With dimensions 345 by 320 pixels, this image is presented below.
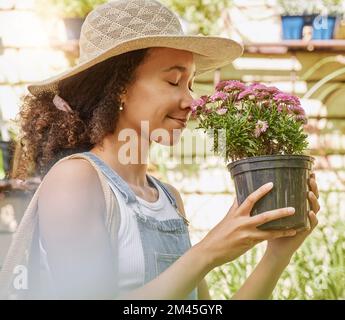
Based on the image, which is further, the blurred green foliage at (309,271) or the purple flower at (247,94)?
the blurred green foliage at (309,271)

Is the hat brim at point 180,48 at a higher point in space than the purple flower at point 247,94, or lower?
higher

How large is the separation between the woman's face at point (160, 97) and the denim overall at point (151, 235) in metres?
A: 0.14

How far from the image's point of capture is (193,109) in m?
1.81

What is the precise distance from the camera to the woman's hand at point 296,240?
1775 millimetres

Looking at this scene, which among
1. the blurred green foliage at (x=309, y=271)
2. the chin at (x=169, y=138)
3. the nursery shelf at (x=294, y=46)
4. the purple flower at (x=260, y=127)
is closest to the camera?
the purple flower at (x=260, y=127)

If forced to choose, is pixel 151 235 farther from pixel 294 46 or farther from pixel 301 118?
pixel 294 46

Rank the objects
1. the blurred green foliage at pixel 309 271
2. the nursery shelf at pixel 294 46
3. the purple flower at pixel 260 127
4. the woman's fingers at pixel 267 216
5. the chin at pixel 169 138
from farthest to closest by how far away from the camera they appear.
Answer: the nursery shelf at pixel 294 46 → the blurred green foliage at pixel 309 271 → the chin at pixel 169 138 → the purple flower at pixel 260 127 → the woman's fingers at pixel 267 216

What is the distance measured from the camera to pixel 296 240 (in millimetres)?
→ 1835

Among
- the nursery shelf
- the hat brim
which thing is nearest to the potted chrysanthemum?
the hat brim

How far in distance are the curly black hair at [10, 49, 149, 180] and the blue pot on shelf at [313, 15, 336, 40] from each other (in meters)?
2.76

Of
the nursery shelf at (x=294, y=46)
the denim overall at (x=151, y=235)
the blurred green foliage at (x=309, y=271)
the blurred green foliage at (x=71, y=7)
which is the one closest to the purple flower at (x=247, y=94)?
the denim overall at (x=151, y=235)

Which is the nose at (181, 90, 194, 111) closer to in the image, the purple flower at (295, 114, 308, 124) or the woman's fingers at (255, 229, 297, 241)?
the purple flower at (295, 114, 308, 124)

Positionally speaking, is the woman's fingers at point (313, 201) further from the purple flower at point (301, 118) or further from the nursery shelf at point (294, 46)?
the nursery shelf at point (294, 46)

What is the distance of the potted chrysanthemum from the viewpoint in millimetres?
1694
